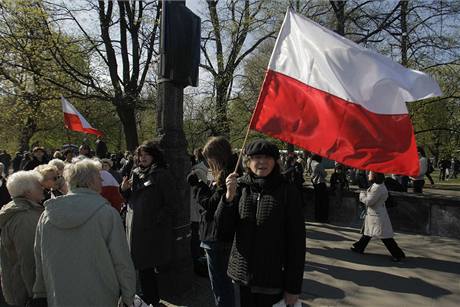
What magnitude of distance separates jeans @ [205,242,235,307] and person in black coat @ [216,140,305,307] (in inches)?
31.2

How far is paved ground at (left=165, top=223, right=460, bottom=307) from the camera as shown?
516 cm

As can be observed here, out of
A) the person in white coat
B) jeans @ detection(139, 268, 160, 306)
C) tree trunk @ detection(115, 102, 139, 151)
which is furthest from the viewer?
tree trunk @ detection(115, 102, 139, 151)

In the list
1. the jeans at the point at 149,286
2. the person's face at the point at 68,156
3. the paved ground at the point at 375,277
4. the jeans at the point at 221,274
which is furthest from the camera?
the person's face at the point at 68,156

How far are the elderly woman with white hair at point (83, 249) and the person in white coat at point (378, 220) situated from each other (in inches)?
207

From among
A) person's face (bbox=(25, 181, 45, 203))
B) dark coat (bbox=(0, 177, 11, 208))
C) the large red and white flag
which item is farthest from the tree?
the large red and white flag

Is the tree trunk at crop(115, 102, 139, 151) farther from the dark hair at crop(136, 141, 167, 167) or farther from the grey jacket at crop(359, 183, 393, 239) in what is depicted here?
the dark hair at crop(136, 141, 167, 167)

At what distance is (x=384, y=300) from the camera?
5.18m

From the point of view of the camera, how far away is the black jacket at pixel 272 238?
2906mm

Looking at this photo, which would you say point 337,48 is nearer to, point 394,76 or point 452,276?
point 394,76

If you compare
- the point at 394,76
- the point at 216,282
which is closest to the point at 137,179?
the point at 216,282

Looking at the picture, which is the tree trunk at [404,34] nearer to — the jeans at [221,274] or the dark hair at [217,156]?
the dark hair at [217,156]

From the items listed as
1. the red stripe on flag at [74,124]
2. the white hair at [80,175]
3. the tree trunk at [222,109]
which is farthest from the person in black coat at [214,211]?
the tree trunk at [222,109]

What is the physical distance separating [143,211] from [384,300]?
10.4 feet

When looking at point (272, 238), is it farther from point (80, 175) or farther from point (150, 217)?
point (150, 217)
